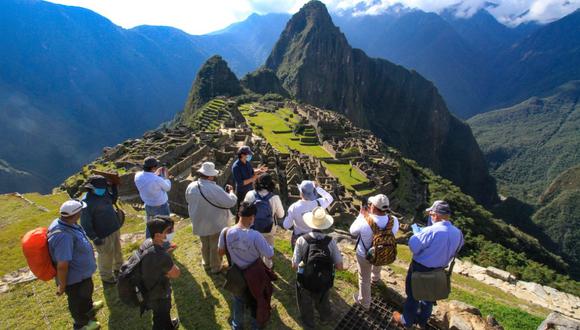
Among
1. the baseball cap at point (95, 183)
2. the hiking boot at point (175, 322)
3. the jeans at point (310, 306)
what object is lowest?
the hiking boot at point (175, 322)

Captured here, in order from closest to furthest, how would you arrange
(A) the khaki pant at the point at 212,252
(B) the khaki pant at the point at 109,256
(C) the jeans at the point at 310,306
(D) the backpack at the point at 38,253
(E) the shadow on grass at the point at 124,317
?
1. (D) the backpack at the point at 38,253
2. (C) the jeans at the point at 310,306
3. (E) the shadow on grass at the point at 124,317
4. (B) the khaki pant at the point at 109,256
5. (A) the khaki pant at the point at 212,252

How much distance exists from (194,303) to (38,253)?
2415 millimetres

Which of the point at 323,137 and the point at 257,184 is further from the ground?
the point at 257,184

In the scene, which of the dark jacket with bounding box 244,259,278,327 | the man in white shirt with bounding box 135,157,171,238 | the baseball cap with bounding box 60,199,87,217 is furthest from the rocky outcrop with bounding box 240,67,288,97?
the dark jacket with bounding box 244,259,278,327

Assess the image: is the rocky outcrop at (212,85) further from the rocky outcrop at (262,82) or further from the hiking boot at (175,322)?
the hiking boot at (175,322)

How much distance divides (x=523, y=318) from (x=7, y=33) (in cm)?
24934

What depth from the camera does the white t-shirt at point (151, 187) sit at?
6250 millimetres

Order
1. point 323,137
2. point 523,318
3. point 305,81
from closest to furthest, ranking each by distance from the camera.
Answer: point 523,318
point 323,137
point 305,81

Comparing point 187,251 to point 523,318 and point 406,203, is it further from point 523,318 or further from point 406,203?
point 406,203

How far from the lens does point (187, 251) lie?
7676 millimetres

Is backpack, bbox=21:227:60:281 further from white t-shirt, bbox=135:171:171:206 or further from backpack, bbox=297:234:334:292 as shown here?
backpack, bbox=297:234:334:292

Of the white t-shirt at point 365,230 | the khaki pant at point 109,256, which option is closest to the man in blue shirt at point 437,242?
the white t-shirt at point 365,230

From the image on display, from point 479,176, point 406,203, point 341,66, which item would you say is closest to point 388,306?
point 406,203

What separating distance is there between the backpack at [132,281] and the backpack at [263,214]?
75.9 inches
